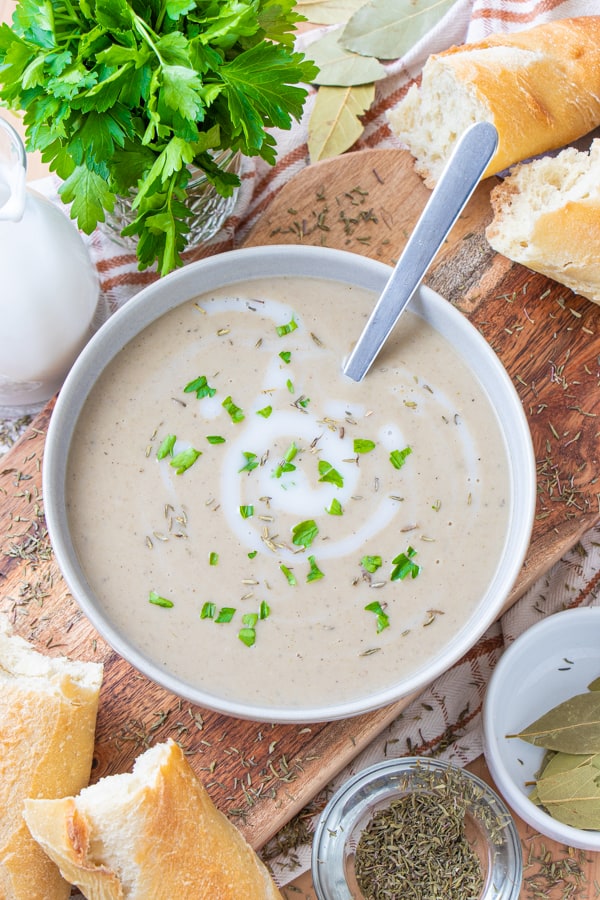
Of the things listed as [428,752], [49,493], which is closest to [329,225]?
[49,493]

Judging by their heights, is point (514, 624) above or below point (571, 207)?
below

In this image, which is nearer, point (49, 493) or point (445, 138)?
point (49, 493)

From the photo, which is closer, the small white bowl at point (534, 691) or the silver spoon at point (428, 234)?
the silver spoon at point (428, 234)

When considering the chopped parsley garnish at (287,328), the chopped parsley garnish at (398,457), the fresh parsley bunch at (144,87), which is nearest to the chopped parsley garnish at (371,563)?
the chopped parsley garnish at (398,457)

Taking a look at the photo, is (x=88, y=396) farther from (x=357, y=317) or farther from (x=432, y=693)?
(x=432, y=693)

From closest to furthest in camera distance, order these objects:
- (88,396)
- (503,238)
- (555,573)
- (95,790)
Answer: (95,790) < (88,396) < (503,238) < (555,573)

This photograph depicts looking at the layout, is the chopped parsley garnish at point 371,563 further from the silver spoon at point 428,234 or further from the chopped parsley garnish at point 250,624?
the silver spoon at point 428,234

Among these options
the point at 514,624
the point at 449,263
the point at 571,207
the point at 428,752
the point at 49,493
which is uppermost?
the point at 571,207
